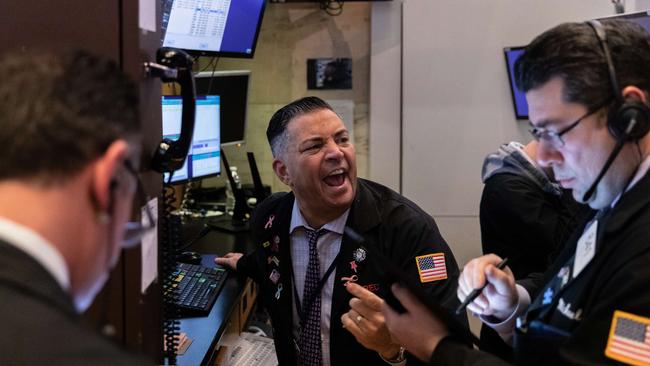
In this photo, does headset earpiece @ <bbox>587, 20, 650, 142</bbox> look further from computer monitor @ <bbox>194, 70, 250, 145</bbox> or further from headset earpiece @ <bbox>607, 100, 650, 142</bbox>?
computer monitor @ <bbox>194, 70, 250, 145</bbox>

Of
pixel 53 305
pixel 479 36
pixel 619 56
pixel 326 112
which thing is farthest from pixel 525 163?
pixel 53 305

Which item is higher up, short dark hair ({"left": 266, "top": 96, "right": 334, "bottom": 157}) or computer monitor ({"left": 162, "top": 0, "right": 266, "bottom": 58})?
computer monitor ({"left": 162, "top": 0, "right": 266, "bottom": 58})

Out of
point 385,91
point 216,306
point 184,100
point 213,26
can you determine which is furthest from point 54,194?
point 385,91


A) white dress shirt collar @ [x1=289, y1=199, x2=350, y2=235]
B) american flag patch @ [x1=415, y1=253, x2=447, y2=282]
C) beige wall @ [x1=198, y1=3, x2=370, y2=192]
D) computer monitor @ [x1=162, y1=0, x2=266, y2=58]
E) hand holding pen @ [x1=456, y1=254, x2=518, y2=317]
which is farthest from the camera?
beige wall @ [x1=198, y1=3, x2=370, y2=192]

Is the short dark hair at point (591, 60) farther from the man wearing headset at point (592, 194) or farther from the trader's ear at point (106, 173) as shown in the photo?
the trader's ear at point (106, 173)

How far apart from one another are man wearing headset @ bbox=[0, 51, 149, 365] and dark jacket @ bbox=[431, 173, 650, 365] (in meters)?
0.69

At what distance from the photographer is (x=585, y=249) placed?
1126mm

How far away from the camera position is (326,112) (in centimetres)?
195

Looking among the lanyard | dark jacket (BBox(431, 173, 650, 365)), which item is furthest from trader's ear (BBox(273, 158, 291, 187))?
dark jacket (BBox(431, 173, 650, 365))

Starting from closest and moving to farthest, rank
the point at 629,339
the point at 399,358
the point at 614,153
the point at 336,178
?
1. the point at 629,339
2. the point at 614,153
3. the point at 399,358
4. the point at 336,178

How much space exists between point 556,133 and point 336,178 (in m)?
0.90

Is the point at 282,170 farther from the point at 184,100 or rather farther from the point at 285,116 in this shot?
the point at 184,100

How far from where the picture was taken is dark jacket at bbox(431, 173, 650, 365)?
940mm

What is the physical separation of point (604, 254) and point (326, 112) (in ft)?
3.64
